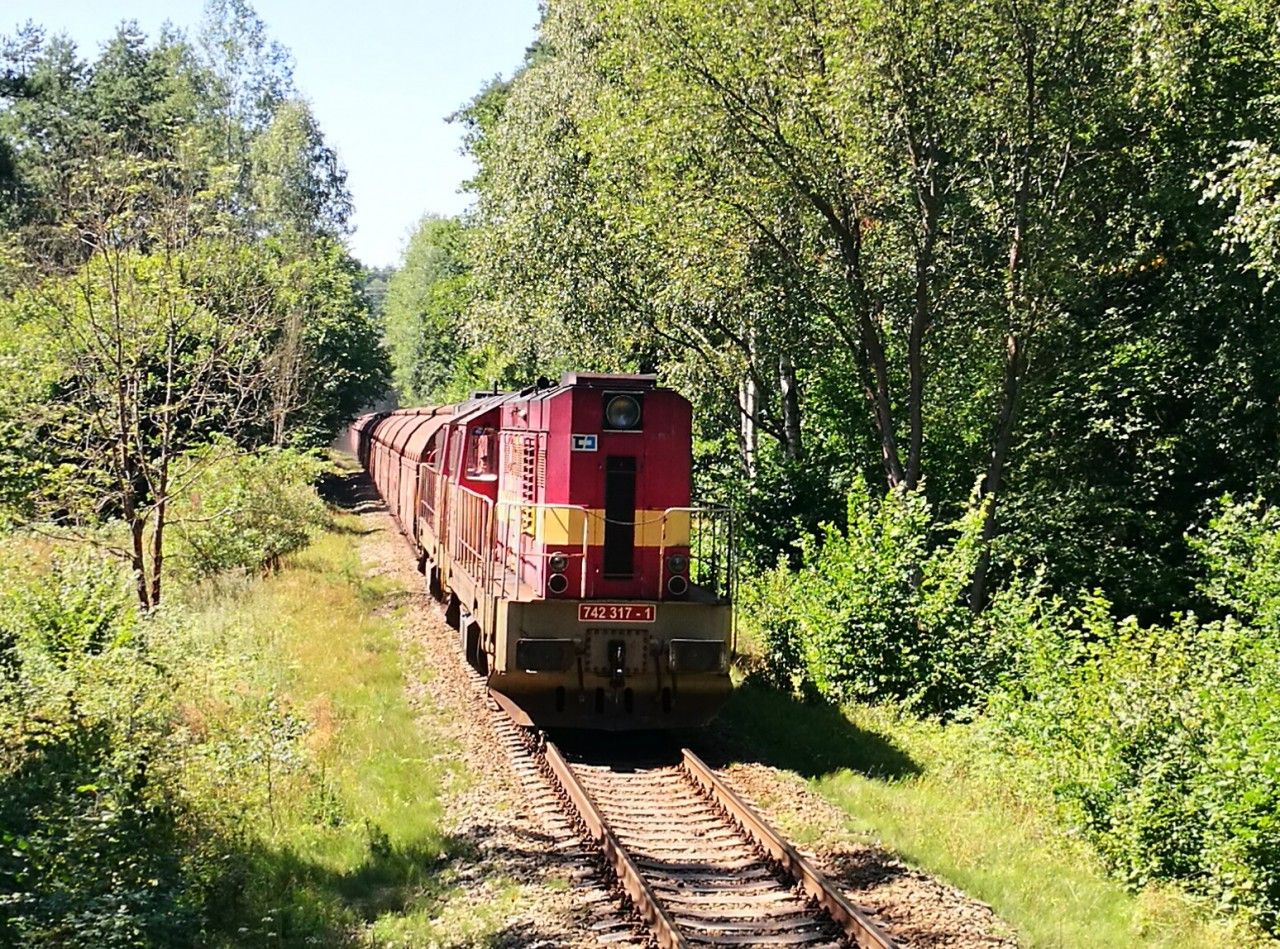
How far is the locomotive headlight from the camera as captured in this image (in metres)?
11.5

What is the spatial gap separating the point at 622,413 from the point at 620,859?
5.03 m

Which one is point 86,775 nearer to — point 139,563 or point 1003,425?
point 139,563

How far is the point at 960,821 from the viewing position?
902cm

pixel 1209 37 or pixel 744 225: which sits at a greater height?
pixel 1209 37

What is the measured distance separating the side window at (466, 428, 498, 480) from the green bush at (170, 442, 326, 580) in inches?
129

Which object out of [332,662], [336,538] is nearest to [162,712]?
[332,662]

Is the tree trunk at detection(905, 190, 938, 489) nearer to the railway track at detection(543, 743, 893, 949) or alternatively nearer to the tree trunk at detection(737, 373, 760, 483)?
the tree trunk at detection(737, 373, 760, 483)

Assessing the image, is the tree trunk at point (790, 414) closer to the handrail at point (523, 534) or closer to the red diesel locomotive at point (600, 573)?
the red diesel locomotive at point (600, 573)

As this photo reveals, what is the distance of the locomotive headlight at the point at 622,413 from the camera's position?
1150 centimetres

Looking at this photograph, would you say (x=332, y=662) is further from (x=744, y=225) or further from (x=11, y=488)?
(x=744, y=225)

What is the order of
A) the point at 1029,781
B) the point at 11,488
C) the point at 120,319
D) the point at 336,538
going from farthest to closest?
the point at 336,538, the point at 11,488, the point at 120,319, the point at 1029,781

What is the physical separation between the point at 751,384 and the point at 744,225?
6.96 meters

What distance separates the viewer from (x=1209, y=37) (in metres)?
14.9

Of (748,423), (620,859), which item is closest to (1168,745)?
(620,859)
